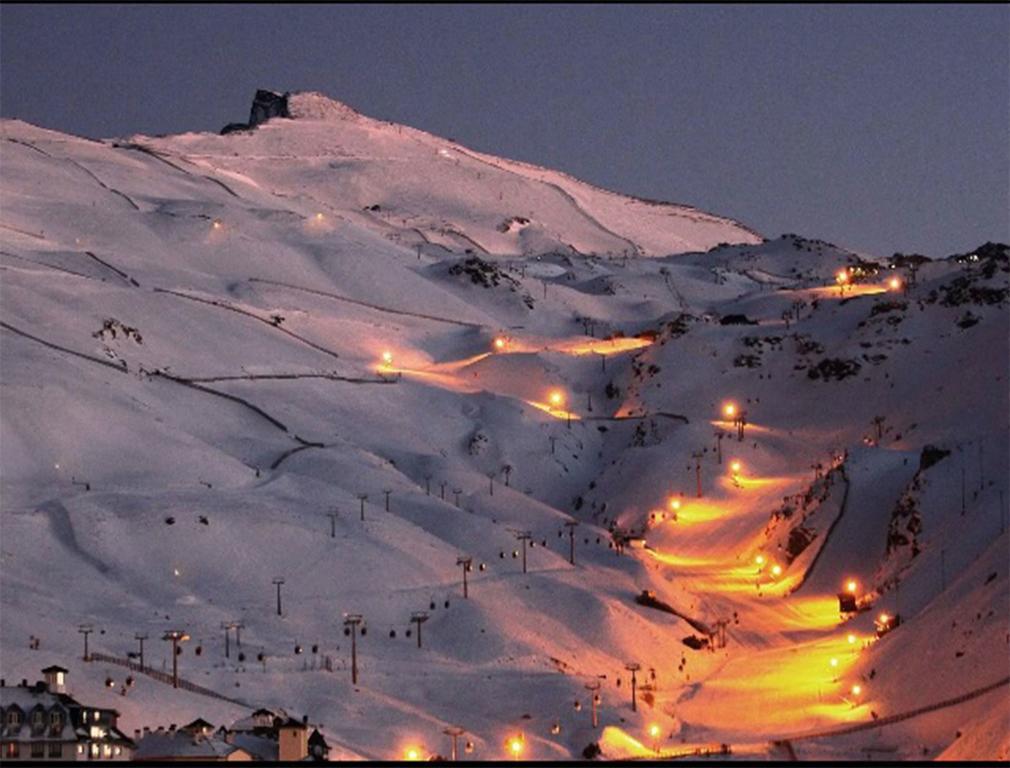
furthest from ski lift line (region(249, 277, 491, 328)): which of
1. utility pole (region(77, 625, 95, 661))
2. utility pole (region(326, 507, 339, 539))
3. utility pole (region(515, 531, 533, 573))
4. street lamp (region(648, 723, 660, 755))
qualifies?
street lamp (region(648, 723, 660, 755))

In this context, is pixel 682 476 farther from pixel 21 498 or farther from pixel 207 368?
pixel 21 498

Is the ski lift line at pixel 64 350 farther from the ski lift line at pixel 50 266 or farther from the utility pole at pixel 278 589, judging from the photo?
the utility pole at pixel 278 589

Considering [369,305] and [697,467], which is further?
[369,305]

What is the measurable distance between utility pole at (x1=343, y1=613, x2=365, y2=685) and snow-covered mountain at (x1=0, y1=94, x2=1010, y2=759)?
1.26 feet

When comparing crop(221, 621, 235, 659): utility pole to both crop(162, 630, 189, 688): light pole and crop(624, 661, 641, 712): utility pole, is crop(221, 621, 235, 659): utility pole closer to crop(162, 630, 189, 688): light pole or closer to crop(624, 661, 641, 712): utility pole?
crop(162, 630, 189, 688): light pole

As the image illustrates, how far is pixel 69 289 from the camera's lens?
11881 cm

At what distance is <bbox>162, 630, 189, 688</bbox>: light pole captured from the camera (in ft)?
215

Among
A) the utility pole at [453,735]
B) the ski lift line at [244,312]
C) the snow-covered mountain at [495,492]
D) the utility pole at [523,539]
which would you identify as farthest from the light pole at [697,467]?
the utility pole at [453,735]

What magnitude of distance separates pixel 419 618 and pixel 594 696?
27.6ft

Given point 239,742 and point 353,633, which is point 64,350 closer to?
point 353,633

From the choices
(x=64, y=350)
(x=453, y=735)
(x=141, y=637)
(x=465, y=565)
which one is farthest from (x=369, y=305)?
(x=453, y=735)

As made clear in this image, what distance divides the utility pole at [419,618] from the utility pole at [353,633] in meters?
1.60

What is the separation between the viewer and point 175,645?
67.2 meters

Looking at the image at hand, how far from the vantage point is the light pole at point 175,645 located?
215 ft
